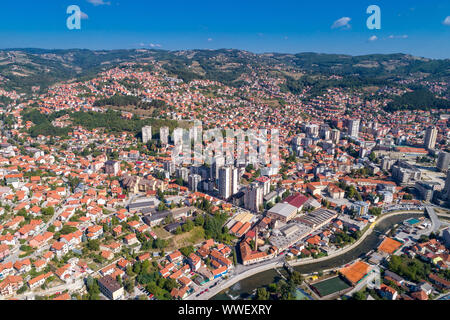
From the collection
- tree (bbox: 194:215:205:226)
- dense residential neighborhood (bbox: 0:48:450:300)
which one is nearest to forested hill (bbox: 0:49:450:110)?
dense residential neighborhood (bbox: 0:48:450:300)

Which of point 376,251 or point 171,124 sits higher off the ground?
point 171,124

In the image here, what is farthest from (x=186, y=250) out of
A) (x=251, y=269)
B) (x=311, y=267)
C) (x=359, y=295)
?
(x=359, y=295)

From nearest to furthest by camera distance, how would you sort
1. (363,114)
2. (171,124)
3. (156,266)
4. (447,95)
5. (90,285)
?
(90,285) < (156,266) < (171,124) < (363,114) < (447,95)

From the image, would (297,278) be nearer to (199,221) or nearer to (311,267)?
(311,267)

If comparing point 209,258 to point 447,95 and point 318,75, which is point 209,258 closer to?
point 447,95

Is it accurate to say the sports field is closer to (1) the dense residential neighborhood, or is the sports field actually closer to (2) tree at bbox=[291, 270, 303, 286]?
(1) the dense residential neighborhood

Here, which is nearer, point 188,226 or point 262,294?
point 262,294

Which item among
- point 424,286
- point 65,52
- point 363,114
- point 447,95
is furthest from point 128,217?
point 65,52
